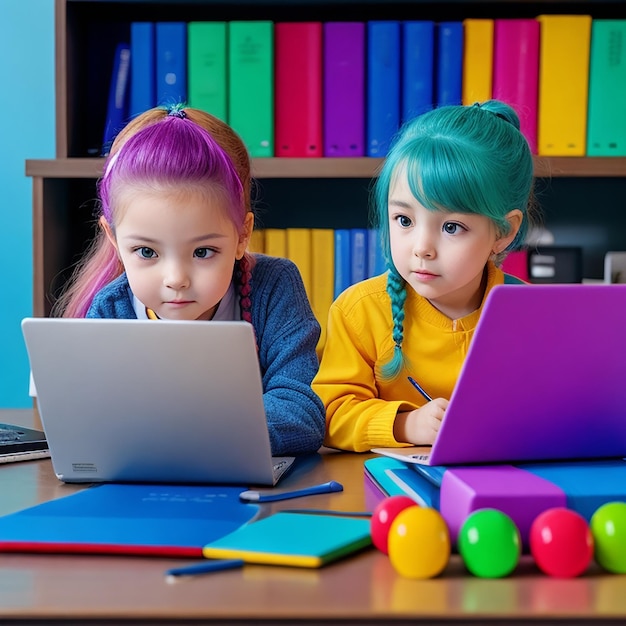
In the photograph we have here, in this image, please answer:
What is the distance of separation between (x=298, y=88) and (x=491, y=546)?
162 centimetres

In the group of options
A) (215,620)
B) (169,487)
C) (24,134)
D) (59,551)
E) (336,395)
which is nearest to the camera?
(215,620)

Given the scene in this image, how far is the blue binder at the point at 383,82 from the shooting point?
2078 millimetres

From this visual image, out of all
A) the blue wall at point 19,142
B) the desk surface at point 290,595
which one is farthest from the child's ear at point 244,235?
the blue wall at point 19,142

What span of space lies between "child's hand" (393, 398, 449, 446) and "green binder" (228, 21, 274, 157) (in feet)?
3.46

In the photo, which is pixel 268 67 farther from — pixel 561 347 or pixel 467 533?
pixel 467 533

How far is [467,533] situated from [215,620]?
19 centimetres

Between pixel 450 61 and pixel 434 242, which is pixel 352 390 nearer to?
pixel 434 242

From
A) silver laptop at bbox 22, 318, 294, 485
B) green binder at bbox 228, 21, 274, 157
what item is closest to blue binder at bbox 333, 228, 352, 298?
green binder at bbox 228, 21, 274, 157

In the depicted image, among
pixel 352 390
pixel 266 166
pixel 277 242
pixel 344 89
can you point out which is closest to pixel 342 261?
pixel 277 242

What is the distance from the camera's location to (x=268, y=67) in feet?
6.85

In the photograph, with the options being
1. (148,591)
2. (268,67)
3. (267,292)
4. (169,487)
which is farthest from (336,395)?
(268,67)

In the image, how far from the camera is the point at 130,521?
0.78m

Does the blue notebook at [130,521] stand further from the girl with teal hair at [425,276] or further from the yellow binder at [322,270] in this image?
the yellow binder at [322,270]

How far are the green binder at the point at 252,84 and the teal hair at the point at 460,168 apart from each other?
0.73m
